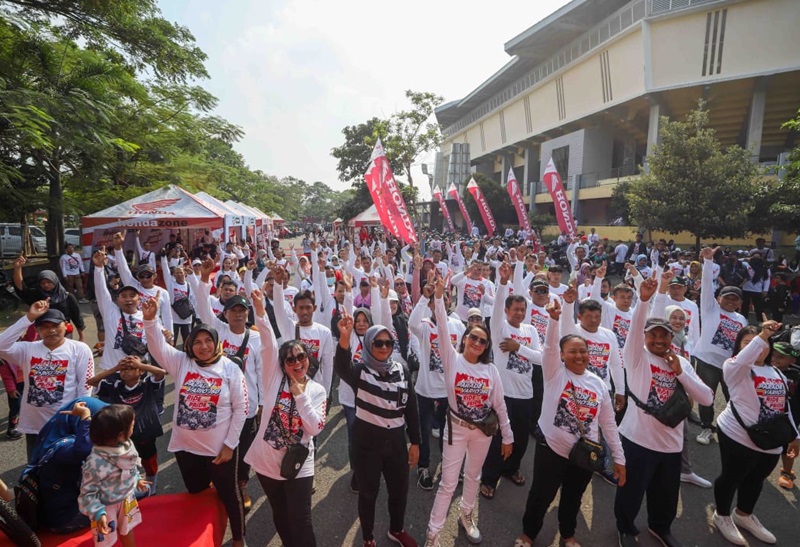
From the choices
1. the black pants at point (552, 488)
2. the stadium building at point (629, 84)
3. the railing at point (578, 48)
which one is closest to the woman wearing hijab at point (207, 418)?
the black pants at point (552, 488)

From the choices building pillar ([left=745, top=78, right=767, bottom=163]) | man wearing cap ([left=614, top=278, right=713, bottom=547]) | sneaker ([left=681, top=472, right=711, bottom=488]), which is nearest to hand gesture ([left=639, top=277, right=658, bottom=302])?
man wearing cap ([left=614, top=278, right=713, bottom=547])

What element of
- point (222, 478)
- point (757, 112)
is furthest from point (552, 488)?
point (757, 112)

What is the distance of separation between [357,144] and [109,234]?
103 feet

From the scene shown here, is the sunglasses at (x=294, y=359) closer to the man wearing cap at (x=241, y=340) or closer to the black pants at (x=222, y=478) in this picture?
the black pants at (x=222, y=478)

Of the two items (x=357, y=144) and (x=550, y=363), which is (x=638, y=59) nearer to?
(x=357, y=144)

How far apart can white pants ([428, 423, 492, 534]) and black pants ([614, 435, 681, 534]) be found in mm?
1109

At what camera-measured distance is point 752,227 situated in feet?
45.5

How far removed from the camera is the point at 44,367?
3416mm

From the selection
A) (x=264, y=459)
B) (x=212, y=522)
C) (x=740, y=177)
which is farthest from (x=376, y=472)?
(x=740, y=177)

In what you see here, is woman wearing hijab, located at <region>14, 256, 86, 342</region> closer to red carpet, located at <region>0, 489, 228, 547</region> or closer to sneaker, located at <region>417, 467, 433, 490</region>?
red carpet, located at <region>0, 489, 228, 547</region>

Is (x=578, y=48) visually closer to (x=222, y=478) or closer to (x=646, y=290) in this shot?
(x=646, y=290)

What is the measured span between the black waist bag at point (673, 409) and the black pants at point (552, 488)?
65 cm

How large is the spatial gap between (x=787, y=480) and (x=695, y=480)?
34.8 inches

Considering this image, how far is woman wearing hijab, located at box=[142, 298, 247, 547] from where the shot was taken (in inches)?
115
